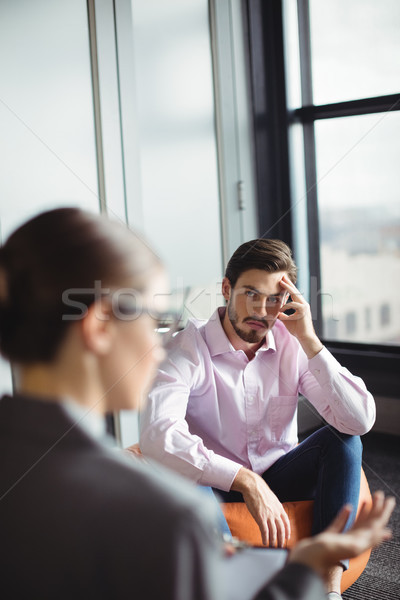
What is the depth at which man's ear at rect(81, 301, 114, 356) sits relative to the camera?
62cm

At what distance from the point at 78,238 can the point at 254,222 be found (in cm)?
290

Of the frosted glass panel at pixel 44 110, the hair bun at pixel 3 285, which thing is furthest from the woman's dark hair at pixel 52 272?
the frosted glass panel at pixel 44 110

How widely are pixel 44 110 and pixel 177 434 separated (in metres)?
1.39

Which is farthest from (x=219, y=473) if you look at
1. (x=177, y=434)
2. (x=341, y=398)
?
(x=341, y=398)

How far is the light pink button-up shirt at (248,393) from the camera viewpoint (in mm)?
1731

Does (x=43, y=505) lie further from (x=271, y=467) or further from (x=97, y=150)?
(x=97, y=150)

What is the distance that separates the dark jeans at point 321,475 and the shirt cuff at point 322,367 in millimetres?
142

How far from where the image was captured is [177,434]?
1.61 metres

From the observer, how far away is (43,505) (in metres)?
0.58

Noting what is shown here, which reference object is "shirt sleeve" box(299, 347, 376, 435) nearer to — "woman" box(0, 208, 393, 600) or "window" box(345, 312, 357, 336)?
"woman" box(0, 208, 393, 600)

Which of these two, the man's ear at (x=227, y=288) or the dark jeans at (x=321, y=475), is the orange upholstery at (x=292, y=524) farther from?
the man's ear at (x=227, y=288)

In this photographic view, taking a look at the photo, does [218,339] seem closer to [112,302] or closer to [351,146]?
[112,302]

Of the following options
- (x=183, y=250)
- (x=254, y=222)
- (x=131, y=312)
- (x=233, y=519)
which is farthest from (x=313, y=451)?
(x=254, y=222)

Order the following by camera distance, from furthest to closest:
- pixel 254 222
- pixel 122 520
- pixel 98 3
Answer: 1. pixel 254 222
2. pixel 98 3
3. pixel 122 520
